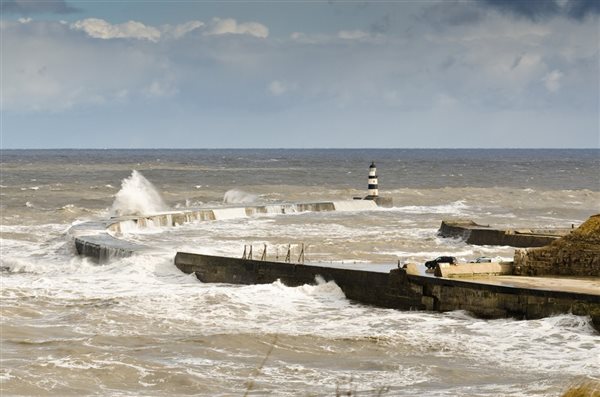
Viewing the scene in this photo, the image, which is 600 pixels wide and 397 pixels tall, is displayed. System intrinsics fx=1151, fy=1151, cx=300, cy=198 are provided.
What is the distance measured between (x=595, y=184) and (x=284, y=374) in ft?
272

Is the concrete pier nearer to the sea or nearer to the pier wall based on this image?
the sea

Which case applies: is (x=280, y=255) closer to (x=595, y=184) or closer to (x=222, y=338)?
(x=222, y=338)

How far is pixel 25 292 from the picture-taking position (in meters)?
26.0

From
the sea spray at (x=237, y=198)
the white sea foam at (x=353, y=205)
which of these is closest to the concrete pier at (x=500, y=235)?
the white sea foam at (x=353, y=205)

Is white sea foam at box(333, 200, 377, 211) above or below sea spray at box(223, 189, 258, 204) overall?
above

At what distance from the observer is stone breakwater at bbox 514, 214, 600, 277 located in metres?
22.8

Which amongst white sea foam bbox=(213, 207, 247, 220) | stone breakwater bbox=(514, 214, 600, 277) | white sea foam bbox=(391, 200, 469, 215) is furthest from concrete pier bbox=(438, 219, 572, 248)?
white sea foam bbox=(391, 200, 469, 215)

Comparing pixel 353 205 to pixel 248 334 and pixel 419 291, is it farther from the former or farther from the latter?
pixel 248 334

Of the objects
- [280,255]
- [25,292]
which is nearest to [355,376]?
[25,292]

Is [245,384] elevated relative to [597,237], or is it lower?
lower

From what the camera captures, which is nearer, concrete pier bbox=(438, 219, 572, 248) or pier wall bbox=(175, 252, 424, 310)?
pier wall bbox=(175, 252, 424, 310)

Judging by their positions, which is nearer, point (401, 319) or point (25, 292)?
point (401, 319)

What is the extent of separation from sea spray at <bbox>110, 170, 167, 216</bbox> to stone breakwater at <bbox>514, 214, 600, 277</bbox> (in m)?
26.5

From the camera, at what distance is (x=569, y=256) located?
2339 cm
